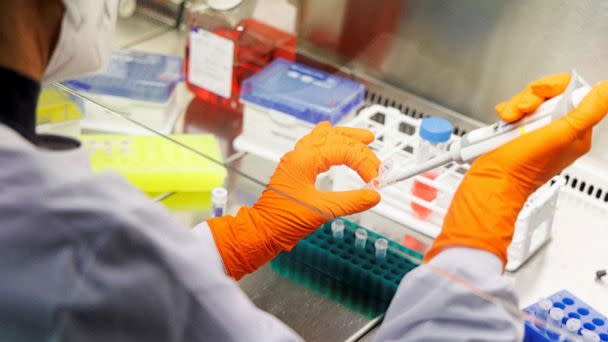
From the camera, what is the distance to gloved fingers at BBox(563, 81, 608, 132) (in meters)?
1.07

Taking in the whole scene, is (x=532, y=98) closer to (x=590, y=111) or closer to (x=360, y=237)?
(x=590, y=111)

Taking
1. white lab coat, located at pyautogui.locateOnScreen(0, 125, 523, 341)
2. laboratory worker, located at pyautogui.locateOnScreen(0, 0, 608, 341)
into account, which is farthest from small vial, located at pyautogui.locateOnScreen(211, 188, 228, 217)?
white lab coat, located at pyautogui.locateOnScreen(0, 125, 523, 341)

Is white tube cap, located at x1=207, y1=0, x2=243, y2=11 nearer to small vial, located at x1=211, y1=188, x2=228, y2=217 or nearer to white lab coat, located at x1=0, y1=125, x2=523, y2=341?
small vial, located at x1=211, y1=188, x2=228, y2=217

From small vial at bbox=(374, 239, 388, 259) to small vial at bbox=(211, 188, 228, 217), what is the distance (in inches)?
12.8

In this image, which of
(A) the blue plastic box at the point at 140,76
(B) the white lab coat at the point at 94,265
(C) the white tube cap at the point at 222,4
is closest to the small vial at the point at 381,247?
(B) the white lab coat at the point at 94,265

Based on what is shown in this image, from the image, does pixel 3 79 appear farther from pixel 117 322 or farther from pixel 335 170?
pixel 335 170

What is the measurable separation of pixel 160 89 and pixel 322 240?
0.69 meters

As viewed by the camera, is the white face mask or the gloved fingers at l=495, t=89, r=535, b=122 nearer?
the white face mask

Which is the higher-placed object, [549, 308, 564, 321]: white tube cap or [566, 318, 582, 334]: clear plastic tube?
[566, 318, 582, 334]: clear plastic tube

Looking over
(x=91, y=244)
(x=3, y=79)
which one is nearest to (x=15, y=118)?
(x=3, y=79)

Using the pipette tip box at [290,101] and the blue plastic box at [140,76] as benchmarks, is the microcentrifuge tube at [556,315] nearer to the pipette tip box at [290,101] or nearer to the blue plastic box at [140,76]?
the pipette tip box at [290,101]

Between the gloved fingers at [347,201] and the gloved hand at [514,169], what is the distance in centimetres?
11

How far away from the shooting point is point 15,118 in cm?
80

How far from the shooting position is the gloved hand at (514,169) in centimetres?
103
